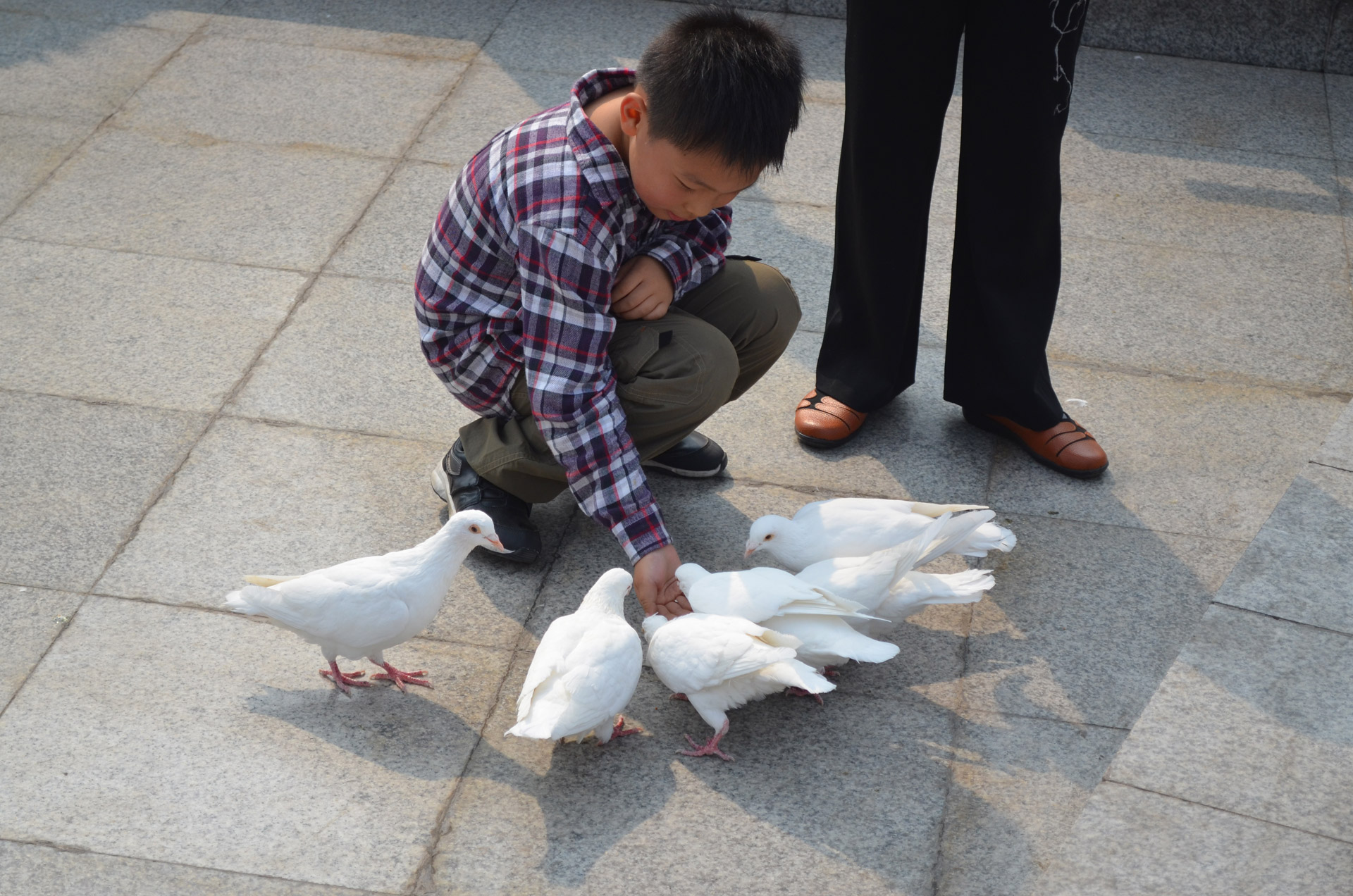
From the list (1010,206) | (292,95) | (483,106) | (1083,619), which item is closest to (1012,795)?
(1083,619)

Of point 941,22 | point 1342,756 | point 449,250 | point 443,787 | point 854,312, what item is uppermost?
point 941,22

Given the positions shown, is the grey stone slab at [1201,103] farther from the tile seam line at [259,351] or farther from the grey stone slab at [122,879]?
the grey stone slab at [122,879]

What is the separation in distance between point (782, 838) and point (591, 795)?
431 mm

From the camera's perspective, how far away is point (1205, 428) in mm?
3910

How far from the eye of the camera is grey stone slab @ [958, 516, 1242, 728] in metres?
2.92

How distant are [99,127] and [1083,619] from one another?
4755 mm

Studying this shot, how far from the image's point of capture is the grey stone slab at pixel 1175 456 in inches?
140

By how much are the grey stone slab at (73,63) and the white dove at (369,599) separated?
371cm

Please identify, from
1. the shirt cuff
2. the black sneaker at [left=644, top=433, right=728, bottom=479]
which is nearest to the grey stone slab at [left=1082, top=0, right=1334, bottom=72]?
the black sneaker at [left=644, top=433, right=728, bottom=479]

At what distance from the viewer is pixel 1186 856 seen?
2.43m

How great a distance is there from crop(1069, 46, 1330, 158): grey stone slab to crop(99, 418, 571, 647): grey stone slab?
3.91 metres

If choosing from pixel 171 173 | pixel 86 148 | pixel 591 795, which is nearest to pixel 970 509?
pixel 591 795

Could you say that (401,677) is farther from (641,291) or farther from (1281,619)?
(1281,619)

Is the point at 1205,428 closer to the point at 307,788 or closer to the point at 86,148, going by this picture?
the point at 307,788
